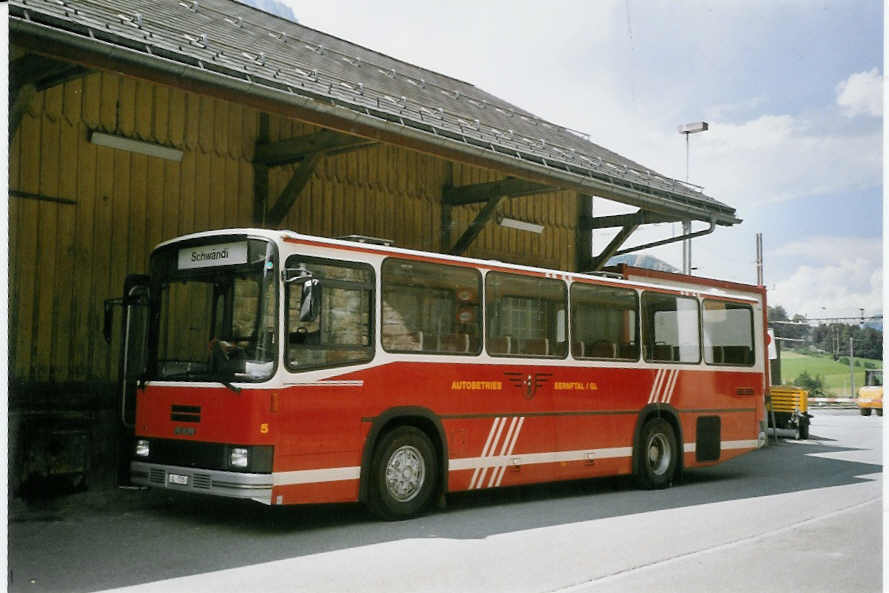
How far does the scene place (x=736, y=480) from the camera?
14.8 metres

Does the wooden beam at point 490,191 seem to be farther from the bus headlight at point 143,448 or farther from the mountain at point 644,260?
the bus headlight at point 143,448

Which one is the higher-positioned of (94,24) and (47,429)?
(94,24)

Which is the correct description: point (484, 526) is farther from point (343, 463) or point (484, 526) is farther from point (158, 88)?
point (158, 88)

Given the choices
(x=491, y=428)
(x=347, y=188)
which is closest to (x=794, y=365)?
(x=347, y=188)

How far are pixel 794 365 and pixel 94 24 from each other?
28365mm

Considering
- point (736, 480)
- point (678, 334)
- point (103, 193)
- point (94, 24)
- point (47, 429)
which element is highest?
point (94, 24)

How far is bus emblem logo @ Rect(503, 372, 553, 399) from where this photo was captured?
11422 millimetres

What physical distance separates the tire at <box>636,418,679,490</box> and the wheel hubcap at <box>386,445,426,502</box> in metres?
4.23

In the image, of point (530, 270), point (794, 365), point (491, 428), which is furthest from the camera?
point (794, 365)

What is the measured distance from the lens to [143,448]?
951cm

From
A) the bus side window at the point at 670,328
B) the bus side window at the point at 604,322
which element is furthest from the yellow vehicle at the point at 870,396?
the bus side window at the point at 604,322

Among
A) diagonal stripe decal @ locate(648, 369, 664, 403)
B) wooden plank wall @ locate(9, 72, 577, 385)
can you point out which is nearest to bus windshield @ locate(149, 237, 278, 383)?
wooden plank wall @ locate(9, 72, 577, 385)

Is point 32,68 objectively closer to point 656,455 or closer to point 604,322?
point 604,322

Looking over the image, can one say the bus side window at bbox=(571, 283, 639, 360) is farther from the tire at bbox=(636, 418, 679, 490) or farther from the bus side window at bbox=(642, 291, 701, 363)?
the tire at bbox=(636, 418, 679, 490)
